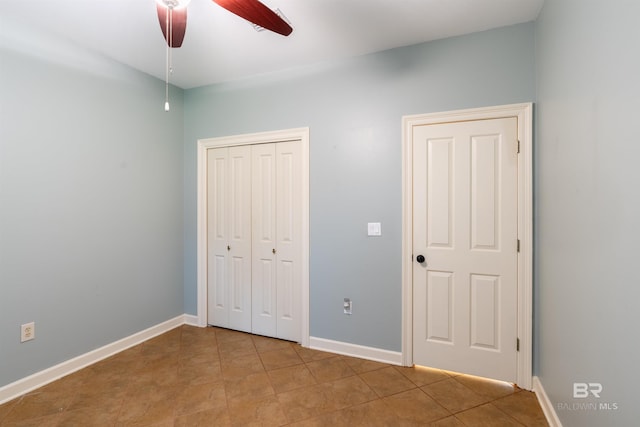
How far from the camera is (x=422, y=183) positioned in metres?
2.38

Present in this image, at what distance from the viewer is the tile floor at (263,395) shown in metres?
1.82

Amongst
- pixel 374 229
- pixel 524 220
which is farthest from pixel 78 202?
pixel 524 220

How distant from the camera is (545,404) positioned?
6.11ft

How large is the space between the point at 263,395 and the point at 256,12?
237cm

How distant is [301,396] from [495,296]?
63.7 inches

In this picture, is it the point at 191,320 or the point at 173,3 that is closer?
the point at 173,3

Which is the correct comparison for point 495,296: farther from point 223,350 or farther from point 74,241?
point 74,241

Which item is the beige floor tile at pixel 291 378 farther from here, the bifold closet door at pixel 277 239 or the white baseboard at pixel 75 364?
the white baseboard at pixel 75 364

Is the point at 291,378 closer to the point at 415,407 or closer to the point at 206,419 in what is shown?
the point at 206,419

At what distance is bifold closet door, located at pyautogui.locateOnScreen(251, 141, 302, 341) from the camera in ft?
9.35

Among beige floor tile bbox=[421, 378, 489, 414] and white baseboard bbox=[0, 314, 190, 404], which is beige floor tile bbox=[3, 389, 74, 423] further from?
beige floor tile bbox=[421, 378, 489, 414]

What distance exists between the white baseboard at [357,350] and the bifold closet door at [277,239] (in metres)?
0.23
